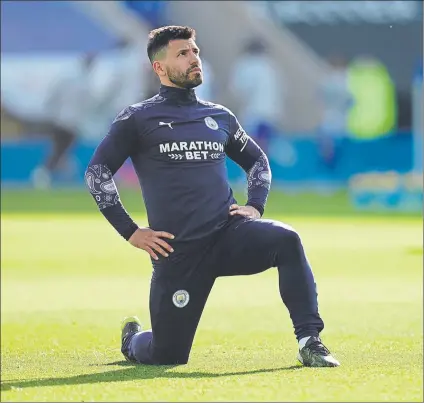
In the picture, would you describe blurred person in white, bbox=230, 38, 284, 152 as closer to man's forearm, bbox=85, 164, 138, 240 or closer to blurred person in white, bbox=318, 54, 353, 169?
blurred person in white, bbox=318, 54, 353, 169

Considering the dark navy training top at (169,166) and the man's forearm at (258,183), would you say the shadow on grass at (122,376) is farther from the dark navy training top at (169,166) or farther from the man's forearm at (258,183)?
the man's forearm at (258,183)

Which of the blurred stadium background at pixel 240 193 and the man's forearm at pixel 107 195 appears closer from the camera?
the blurred stadium background at pixel 240 193

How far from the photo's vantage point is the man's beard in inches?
275

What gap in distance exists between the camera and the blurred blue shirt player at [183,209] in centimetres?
678

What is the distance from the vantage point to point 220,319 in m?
10.0

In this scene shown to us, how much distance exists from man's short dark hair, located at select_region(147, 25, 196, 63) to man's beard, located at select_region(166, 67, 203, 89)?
136mm

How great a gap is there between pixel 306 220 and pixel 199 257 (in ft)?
41.4

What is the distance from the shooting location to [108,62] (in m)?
30.5

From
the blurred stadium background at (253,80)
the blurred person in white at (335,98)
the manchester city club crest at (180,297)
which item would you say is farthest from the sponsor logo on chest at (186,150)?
the blurred person in white at (335,98)

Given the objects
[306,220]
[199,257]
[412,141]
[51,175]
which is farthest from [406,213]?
[199,257]

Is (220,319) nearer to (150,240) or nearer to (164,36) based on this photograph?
(150,240)

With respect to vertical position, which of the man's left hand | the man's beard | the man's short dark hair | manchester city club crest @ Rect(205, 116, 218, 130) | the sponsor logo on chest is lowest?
the man's left hand

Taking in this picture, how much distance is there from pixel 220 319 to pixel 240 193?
15230 millimetres

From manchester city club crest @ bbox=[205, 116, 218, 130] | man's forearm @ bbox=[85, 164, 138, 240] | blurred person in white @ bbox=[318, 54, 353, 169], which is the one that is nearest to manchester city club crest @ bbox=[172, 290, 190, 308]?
man's forearm @ bbox=[85, 164, 138, 240]
